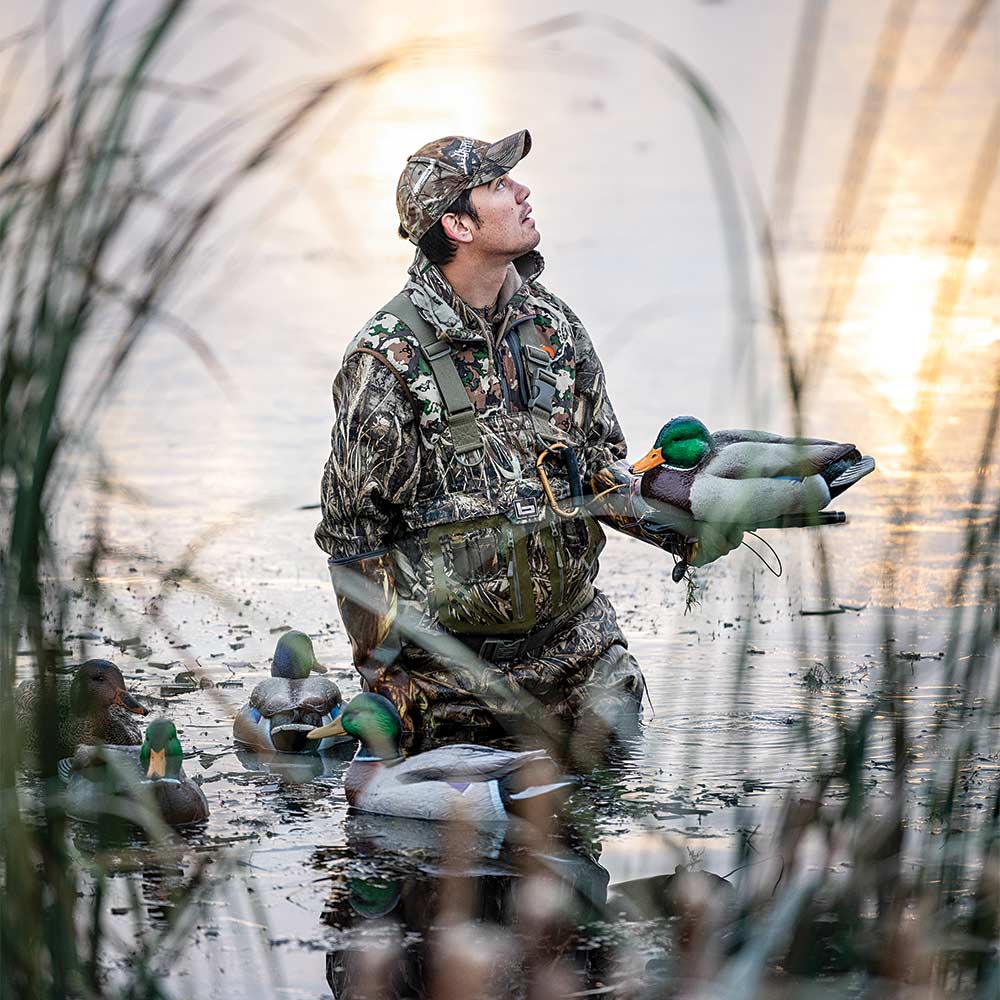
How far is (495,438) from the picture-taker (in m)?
5.34

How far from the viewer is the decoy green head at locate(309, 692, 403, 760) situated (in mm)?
4723

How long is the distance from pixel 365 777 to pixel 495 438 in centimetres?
124

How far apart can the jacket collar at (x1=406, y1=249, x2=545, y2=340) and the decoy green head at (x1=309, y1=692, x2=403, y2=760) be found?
1.18 m

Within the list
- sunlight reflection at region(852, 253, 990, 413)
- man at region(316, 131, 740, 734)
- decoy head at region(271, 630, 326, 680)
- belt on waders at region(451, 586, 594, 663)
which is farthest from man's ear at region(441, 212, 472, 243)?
sunlight reflection at region(852, 253, 990, 413)

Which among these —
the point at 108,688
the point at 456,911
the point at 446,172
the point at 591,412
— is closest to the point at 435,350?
the point at 446,172

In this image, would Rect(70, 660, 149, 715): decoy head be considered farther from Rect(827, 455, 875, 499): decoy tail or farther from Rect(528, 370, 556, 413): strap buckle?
Rect(827, 455, 875, 499): decoy tail

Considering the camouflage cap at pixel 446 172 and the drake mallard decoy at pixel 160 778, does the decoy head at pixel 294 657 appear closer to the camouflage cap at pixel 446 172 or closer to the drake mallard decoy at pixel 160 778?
the drake mallard decoy at pixel 160 778

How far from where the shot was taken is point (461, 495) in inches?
208

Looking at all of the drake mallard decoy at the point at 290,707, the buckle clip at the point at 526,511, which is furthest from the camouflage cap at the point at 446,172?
the drake mallard decoy at the point at 290,707

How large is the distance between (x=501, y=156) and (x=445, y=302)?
1.61ft

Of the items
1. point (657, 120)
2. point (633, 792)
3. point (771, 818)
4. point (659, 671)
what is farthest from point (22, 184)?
point (657, 120)

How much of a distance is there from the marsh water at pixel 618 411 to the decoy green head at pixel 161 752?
203mm

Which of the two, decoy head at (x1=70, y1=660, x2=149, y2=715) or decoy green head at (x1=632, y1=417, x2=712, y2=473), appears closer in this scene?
decoy green head at (x1=632, y1=417, x2=712, y2=473)

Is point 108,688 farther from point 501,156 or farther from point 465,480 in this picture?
point 501,156
